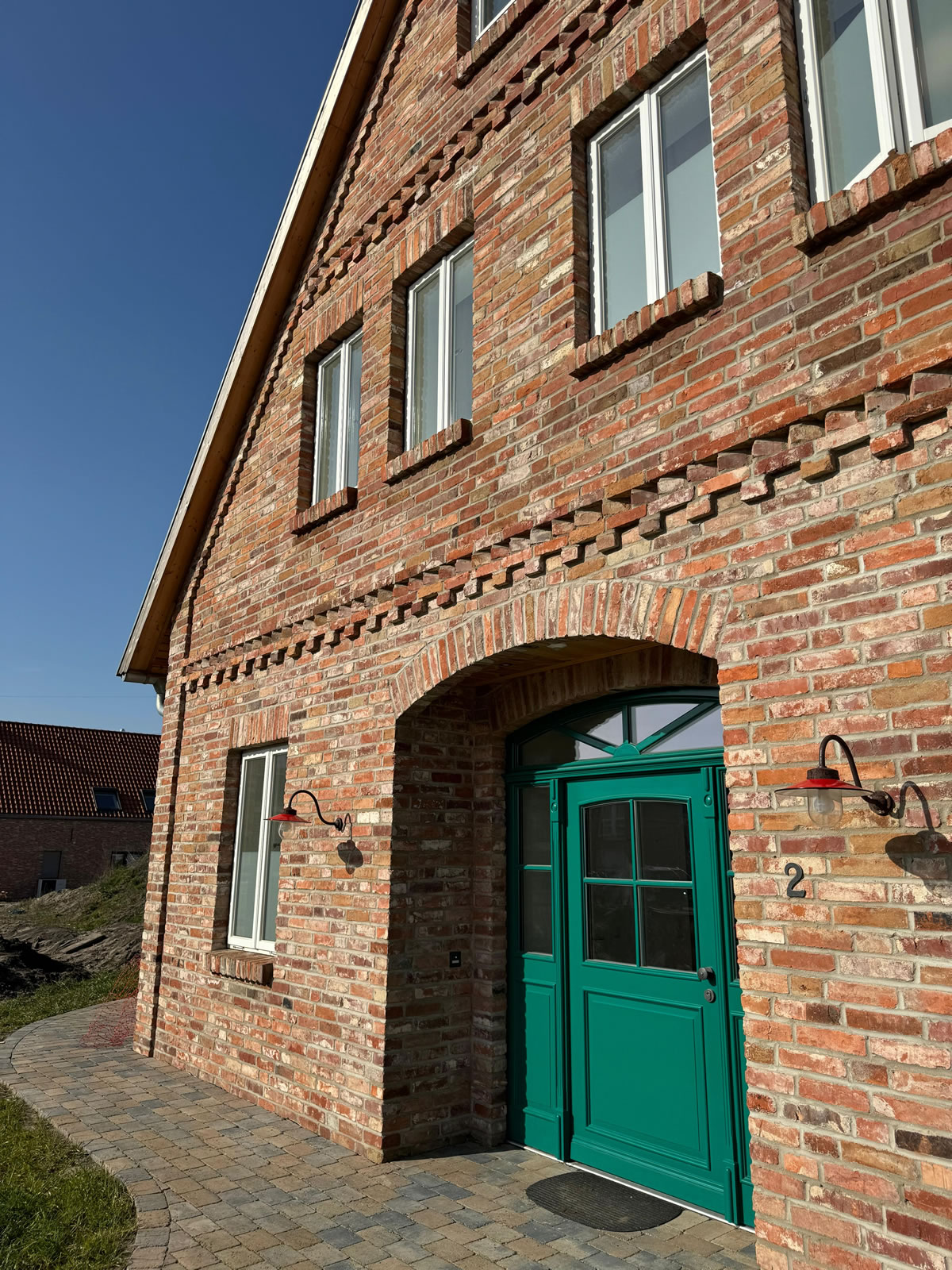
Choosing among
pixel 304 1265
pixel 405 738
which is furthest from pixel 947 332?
pixel 304 1265

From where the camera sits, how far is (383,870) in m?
5.53

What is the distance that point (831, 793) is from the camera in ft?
9.93

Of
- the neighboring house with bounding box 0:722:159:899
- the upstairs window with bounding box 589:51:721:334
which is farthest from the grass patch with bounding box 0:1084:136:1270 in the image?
the neighboring house with bounding box 0:722:159:899

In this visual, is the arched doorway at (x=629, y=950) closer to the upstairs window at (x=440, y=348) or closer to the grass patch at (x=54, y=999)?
the upstairs window at (x=440, y=348)

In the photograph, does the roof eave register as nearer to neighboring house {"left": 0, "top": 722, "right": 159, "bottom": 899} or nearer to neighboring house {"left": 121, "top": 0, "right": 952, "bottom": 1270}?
neighboring house {"left": 121, "top": 0, "right": 952, "bottom": 1270}

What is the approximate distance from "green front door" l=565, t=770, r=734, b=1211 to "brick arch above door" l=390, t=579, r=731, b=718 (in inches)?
42.0

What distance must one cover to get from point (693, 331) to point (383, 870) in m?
3.61

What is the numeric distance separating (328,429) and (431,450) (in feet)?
7.80

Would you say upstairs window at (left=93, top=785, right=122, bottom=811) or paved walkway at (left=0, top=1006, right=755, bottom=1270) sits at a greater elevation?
upstairs window at (left=93, top=785, right=122, bottom=811)

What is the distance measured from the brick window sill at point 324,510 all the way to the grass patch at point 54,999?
693cm

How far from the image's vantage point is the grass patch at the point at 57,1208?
4.07 metres

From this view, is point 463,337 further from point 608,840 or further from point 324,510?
point 608,840

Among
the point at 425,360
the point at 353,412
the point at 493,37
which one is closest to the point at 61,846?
the point at 353,412

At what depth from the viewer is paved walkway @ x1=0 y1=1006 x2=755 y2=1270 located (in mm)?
3967
